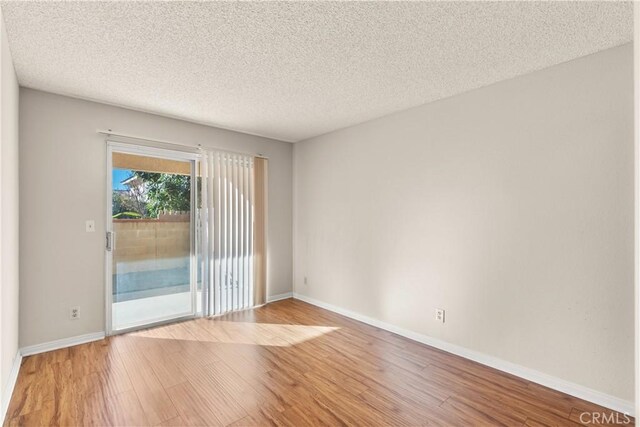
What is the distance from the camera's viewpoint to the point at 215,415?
2.01 metres

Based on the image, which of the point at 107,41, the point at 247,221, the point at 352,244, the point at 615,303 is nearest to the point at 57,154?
the point at 107,41

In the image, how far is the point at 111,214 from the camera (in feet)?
10.9

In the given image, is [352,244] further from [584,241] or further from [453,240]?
[584,241]

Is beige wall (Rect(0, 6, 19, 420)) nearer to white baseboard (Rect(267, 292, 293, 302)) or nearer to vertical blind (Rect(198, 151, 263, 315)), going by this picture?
vertical blind (Rect(198, 151, 263, 315))

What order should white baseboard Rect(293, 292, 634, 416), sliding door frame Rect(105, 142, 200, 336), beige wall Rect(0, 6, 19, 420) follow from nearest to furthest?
beige wall Rect(0, 6, 19, 420) < white baseboard Rect(293, 292, 634, 416) < sliding door frame Rect(105, 142, 200, 336)

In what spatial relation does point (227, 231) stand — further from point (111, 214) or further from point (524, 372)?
point (524, 372)

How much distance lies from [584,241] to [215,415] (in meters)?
2.91

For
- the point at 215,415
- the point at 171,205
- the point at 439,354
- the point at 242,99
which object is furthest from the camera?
the point at 171,205

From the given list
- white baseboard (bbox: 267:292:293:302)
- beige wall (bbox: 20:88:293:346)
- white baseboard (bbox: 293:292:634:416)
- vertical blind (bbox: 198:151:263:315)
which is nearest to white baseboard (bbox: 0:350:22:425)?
beige wall (bbox: 20:88:293:346)

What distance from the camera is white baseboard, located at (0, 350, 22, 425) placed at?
2.00m

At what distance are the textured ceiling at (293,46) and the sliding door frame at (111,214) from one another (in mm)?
535

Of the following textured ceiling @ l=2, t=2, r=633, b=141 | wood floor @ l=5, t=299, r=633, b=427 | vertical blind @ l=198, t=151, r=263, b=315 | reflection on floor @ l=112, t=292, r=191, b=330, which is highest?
textured ceiling @ l=2, t=2, r=633, b=141

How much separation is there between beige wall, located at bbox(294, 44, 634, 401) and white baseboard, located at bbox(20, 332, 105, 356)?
2.97 metres

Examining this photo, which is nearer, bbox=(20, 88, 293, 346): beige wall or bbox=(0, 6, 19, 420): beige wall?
bbox=(0, 6, 19, 420): beige wall
